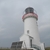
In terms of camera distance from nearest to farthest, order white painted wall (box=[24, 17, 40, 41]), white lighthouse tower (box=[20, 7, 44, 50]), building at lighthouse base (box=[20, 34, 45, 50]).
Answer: building at lighthouse base (box=[20, 34, 45, 50]) < white lighthouse tower (box=[20, 7, 44, 50]) < white painted wall (box=[24, 17, 40, 41])

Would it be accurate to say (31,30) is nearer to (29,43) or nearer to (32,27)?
(32,27)

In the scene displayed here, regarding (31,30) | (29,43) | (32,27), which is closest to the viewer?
(29,43)

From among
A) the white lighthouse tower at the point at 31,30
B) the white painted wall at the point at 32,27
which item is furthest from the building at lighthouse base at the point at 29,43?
the white painted wall at the point at 32,27

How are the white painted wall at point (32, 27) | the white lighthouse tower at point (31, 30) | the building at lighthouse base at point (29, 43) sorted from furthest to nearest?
the white painted wall at point (32, 27)
the white lighthouse tower at point (31, 30)
the building at lighthouse base at point (29, 43)

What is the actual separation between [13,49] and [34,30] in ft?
20.8

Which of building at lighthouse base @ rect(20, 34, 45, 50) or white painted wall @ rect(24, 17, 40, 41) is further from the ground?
white painted wall @ rect(24, 17, 40, 41)

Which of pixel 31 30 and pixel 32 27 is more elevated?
pixel 32 27

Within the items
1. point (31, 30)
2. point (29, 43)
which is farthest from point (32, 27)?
point (29, 43)

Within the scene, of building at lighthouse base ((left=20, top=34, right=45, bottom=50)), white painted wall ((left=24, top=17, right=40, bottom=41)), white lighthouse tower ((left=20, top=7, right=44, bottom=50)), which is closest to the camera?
building at lighthouse base ((left=20, top=34, right=45, bottom=50))

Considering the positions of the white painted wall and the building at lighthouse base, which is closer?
the building at lighthouse base

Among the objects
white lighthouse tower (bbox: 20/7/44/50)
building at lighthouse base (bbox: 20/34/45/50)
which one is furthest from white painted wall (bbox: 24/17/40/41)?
building at lighthouse base (bbox: 20/34/45/50)

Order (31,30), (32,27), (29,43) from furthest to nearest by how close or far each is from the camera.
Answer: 1. (32,27)
2. (31,30)
3. (29,43)

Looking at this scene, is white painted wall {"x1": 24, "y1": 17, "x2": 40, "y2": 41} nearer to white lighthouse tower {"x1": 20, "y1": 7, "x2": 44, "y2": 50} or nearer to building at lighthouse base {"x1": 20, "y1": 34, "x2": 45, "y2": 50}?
white lighthouse tower {"x1": 20, "y1": 7, "x2": 44, "y2": 50}

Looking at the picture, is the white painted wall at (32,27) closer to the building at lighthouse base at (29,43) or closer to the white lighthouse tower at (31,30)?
the white lighthouse tower at (31,30)
